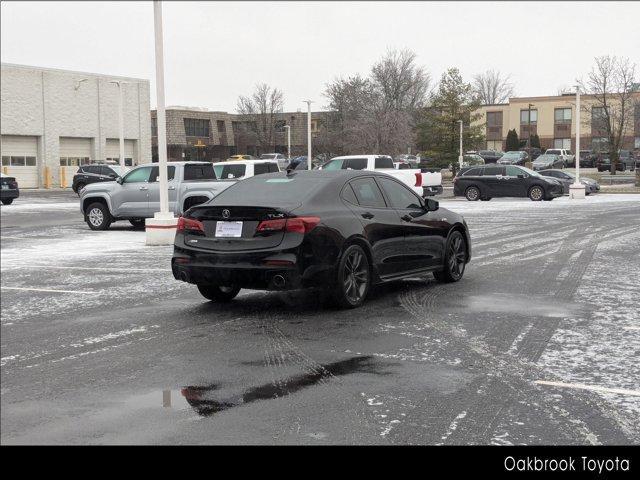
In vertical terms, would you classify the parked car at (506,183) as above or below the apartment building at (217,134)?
below

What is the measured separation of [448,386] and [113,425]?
2395 millimetres

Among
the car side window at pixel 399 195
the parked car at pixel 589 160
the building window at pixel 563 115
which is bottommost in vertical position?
the car side window at pixel 399 195

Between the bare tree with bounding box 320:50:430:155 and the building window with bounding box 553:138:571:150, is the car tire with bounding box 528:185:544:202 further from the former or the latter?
the building window with bounding box 553:138:571:150

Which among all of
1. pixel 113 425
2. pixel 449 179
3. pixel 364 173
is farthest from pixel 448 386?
pixel 449 179

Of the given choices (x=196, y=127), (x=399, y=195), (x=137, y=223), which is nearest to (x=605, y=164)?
(x=196, y=127)

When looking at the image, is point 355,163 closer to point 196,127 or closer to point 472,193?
point 472,193

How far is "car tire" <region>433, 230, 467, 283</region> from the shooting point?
1123 centimetres

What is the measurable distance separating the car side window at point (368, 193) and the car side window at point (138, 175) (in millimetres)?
11666

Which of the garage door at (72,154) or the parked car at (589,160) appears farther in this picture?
the parked car at (589,160)

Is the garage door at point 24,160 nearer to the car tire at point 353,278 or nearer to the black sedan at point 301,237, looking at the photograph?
the black sedan at point 301,237

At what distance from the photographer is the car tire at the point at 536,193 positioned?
3478cm

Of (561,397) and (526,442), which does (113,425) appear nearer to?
(526,442)

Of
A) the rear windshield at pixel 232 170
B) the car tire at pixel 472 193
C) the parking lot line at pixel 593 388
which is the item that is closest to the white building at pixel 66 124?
the car tire at pixel 472 193

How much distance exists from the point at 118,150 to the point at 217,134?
115 feet
